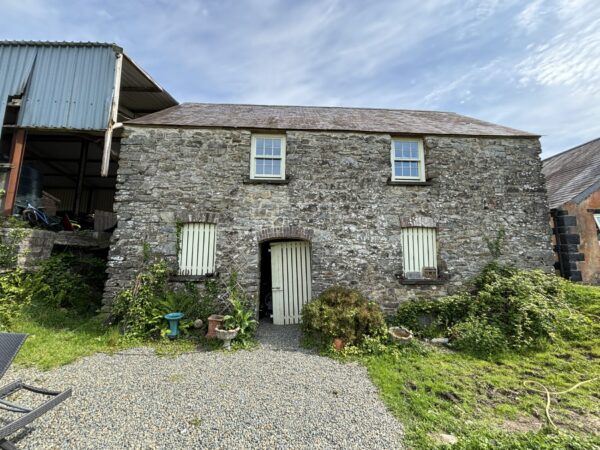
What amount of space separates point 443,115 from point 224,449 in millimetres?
12798

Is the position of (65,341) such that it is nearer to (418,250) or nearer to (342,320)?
(342,320)

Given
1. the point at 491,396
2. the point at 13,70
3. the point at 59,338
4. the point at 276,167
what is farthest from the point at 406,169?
the point at 13,70

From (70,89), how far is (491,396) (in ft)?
42.3

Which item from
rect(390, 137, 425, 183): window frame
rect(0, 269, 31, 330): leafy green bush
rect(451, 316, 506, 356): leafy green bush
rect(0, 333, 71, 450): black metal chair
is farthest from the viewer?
rect(390, 137, 425, 183): window frame

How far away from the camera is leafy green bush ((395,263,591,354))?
6.13 meters

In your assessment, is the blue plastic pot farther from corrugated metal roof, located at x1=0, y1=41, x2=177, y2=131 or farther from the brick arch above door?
corrugated metal roof, located at x1=0, y1=41, x2=177, y2=131

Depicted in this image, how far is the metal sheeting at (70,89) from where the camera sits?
324 inches

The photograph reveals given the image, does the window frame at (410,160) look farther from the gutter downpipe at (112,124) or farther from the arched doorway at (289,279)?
the gutter downpipe at (112,124)

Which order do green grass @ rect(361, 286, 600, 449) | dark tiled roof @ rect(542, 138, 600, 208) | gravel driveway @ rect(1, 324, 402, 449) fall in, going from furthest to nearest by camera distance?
dark tiled roof @ rect(542, 138, 600, 208), green grass @ rect(361, 286, 600, 449), gravel driveway @ rect(1, 324, 402, 449)

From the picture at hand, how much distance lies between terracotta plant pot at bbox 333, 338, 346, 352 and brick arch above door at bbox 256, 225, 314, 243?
2.78 metres

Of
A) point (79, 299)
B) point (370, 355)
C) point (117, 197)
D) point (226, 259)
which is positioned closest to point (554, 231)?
point (370, 355)

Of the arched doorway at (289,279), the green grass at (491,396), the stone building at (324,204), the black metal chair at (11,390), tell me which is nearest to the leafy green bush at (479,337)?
the green grass at (491,396)

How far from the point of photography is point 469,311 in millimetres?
7031

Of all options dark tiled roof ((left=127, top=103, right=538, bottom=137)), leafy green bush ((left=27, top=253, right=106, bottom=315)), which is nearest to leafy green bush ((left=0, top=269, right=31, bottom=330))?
leafy green bush ((left=27, top=253, right=106, bottom=315))
